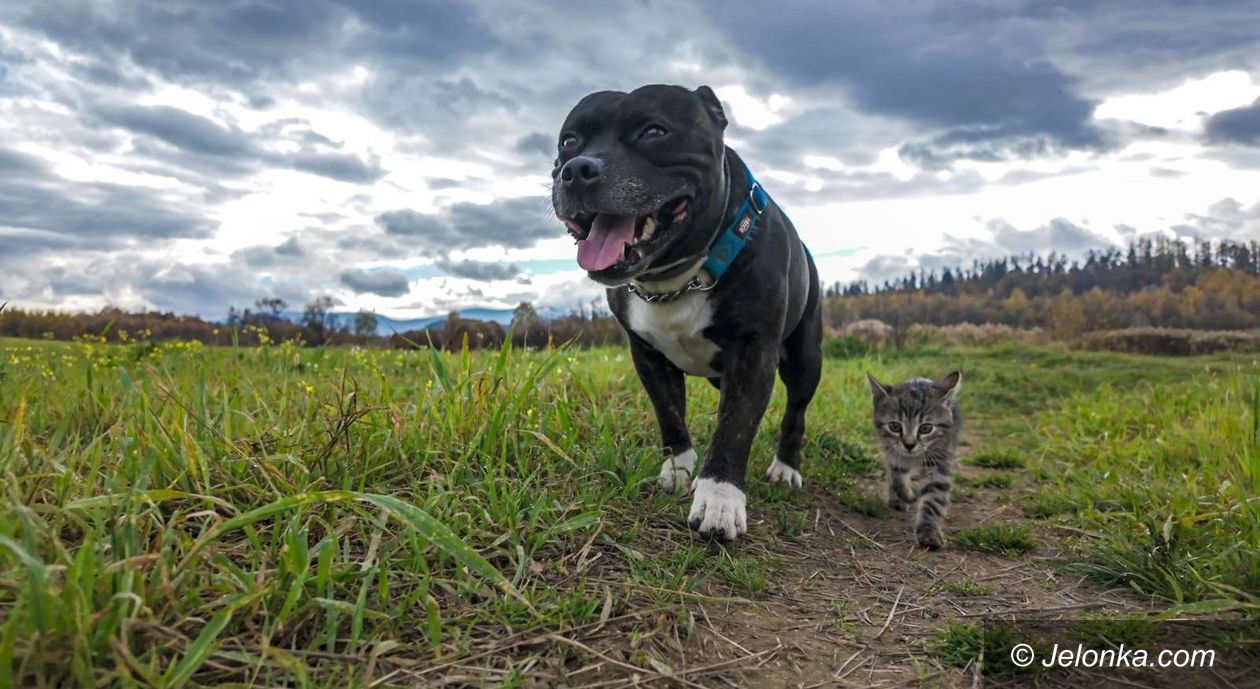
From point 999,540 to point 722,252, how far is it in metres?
1.85

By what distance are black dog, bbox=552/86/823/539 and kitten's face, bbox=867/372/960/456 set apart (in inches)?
38.9

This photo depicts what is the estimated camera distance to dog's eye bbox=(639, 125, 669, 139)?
138 inches

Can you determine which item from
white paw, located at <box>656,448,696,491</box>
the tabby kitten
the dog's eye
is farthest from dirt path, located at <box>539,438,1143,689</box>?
the dog's eye

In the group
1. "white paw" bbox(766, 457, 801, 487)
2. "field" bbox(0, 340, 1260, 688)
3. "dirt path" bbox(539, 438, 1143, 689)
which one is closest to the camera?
"field" bbox(0, 340, 1260, 688)

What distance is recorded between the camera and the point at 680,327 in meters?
3.65

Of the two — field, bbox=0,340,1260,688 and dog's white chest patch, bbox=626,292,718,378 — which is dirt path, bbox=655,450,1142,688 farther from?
dog's white chest patch, bbox=626,292,718,378

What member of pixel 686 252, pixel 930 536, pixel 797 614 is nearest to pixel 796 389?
pixel 930 536

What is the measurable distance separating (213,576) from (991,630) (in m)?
2.19

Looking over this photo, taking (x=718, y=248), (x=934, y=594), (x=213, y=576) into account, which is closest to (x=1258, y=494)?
(x=934, y=594)

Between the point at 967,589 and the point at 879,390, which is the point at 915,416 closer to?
the point at 879,390

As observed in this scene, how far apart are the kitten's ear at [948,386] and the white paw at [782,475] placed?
935 mm

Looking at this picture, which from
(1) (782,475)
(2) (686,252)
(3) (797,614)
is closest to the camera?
(3) (797,614)

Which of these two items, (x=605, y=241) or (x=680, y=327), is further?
(x=680, y=327)

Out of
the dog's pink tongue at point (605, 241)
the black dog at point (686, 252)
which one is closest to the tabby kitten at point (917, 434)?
the black dog at point (686, 252)
